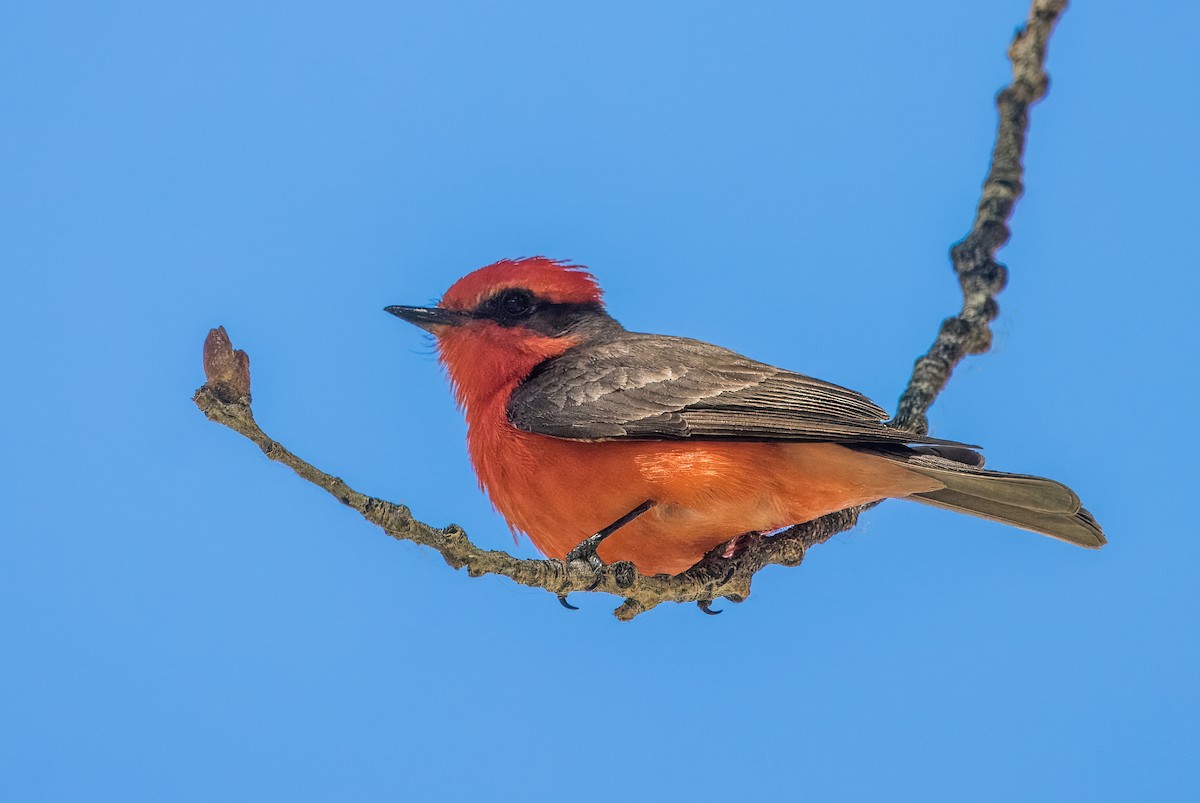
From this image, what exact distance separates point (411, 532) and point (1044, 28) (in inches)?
139

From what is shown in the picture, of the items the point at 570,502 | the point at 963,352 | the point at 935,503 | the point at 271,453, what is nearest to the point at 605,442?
the point at 570,502

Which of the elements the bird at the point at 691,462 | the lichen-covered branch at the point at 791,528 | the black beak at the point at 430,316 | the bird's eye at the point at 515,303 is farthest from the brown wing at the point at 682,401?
the lichen-covered branch at the point at 791,528

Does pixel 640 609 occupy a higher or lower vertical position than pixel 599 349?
lower

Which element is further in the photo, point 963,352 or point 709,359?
point 963,352

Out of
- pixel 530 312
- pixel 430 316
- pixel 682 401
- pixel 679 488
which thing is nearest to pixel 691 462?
pixel 679 488

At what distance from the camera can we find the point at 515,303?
4.34 metres

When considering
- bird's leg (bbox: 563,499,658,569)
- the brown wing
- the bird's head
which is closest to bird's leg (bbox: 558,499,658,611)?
bird's leg (bbox: 563,499,658,569)

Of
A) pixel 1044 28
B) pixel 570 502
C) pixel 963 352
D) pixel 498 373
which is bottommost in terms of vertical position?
pixel 570 502

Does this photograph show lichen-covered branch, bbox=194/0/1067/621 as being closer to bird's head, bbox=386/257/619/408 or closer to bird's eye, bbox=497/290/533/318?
bird's head, bbox=386/257/619/408

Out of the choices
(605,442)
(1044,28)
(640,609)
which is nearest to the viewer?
(640,609)

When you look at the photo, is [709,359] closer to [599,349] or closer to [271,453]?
[599,349]

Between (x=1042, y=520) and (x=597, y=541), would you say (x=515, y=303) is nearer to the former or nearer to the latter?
(x=597, y=541)

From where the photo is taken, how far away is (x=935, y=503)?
3.94 m

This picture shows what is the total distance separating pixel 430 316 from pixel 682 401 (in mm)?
1059
